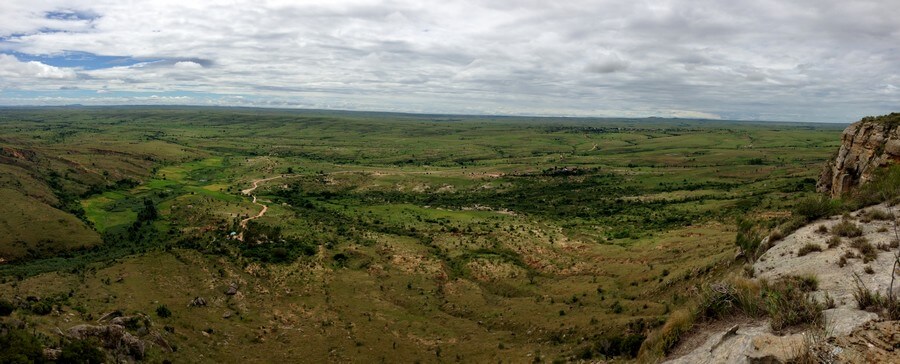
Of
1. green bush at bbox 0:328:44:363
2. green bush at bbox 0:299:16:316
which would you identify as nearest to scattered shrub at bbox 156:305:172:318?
green bush at bbox 0:299:16:316

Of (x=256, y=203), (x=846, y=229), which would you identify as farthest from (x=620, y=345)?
(x=256, y=203)

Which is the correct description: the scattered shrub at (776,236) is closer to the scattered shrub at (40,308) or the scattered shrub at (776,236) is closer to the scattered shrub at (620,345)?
the scattered shrub at (620,345)

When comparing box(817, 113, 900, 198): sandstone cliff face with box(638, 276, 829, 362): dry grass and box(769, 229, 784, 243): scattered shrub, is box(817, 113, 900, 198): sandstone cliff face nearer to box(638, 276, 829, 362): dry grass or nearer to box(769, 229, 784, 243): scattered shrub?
box(769, 229, 784, 243): scattered shrub

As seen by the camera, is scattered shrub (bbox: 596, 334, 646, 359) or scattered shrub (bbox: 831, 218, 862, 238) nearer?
scattered shrub (bbox: 831, 218, 862, 238)

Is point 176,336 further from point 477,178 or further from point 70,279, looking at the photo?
point 477,178

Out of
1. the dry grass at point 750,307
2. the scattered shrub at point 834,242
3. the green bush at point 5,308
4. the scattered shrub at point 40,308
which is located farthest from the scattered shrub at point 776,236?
the scattered shrub at point 40,308

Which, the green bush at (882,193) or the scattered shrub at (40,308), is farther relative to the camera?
the scattered shrub at (40,308)

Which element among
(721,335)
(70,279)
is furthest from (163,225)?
(721,335)

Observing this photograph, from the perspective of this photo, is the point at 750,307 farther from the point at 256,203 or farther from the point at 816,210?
the point at 256,203
